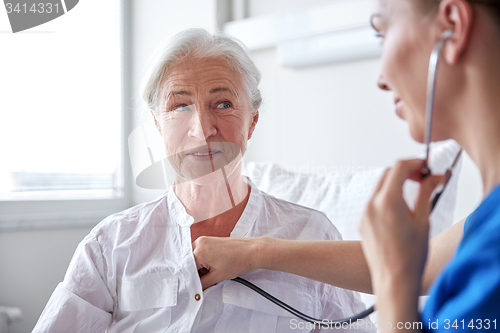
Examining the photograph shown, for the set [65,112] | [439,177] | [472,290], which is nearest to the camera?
[472,290]

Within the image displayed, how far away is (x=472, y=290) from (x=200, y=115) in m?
0.57

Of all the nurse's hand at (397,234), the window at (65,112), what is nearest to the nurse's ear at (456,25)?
the nurse's hand at (397,234)

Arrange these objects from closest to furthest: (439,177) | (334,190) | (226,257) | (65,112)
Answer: (439,177) → (226,257) → (65,112) → (334,190)

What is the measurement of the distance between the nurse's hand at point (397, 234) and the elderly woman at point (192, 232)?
0.42 m

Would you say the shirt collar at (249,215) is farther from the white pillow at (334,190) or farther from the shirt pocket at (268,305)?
the white pillow at (334,190)

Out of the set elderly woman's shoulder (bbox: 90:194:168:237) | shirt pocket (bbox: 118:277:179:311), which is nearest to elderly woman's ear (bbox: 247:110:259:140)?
elderly woman's shoulder (bbox: 90:194:168:237)

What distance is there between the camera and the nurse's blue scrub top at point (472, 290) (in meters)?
0.33

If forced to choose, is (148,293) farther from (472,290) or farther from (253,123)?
(472,290)

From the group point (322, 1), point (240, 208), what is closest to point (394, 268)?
point (240, 208)

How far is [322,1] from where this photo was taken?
133 cm

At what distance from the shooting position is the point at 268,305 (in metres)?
0.78

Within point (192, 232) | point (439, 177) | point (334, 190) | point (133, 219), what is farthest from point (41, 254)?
point (439, 177)

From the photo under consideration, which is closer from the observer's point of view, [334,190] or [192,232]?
[192,232]

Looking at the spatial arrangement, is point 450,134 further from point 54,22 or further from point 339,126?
point 54,22
